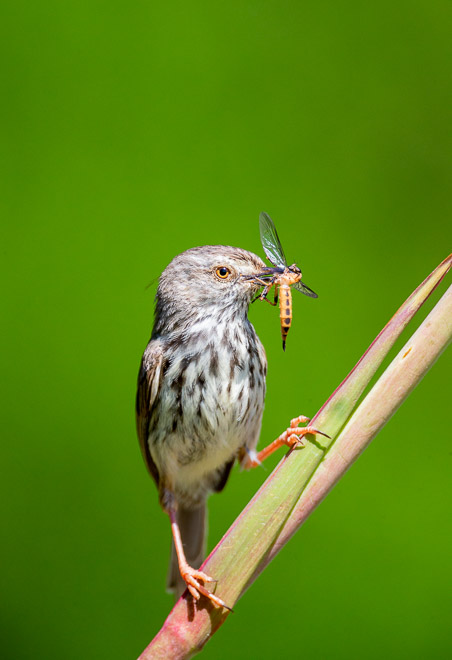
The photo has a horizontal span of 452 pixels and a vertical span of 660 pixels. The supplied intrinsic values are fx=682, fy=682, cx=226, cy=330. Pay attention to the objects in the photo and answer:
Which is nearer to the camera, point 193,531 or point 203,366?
point 203,366

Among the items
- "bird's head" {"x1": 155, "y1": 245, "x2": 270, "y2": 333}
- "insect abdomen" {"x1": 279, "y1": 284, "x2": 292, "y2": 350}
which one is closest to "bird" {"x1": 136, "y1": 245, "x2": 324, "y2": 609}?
"bird's head" {"x1": 155, "y1": 245, "x2": 270, "y2": 333}

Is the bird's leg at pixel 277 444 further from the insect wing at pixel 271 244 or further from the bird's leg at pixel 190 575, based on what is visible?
the insect wing at pixel 271 244

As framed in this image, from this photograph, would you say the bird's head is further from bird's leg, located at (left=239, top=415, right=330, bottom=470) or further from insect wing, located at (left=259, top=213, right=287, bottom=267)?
bird's leg, located at (left=239, top=415, right=330, bottom=470)

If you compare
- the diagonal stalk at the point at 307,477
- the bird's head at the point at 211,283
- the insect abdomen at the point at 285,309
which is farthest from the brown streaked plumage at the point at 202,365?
the diagonal stalk at the point at 307,477

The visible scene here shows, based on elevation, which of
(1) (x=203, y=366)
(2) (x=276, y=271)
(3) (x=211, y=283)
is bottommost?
(1) (x=203, y=366)

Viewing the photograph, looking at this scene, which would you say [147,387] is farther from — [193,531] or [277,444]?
[193,531]

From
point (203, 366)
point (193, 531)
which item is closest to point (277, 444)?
point (203, 366)

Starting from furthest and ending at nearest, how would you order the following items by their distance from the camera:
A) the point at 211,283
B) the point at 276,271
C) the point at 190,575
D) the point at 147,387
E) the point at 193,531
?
the point at 193,531
the point at 147,387
the point at 211,283
the point at 276,271
the point at 190,575
